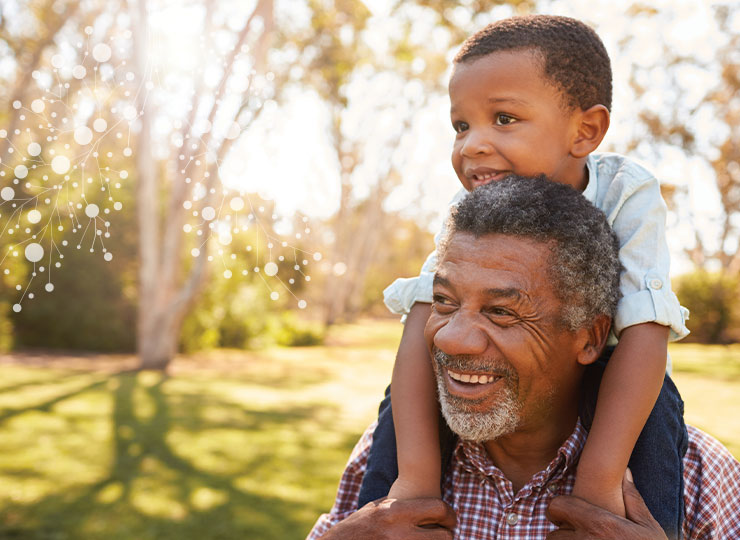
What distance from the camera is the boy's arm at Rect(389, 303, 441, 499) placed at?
1.92 metres

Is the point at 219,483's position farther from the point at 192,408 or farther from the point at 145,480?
the point at 192,408

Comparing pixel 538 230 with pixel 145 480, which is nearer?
pixel 538 230

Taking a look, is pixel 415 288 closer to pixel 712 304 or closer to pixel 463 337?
pixel 463 337

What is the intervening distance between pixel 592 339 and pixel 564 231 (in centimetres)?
34

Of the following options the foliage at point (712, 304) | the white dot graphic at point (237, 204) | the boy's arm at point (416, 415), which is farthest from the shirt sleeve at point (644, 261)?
the foliage at point (712, 304)

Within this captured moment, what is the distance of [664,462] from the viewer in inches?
70.2

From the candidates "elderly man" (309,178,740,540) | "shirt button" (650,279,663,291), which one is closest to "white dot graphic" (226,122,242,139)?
"elderly man" (309,178,740,540)

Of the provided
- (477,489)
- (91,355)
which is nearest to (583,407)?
(477,489)

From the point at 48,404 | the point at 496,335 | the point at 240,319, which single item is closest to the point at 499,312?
the point at 496,335

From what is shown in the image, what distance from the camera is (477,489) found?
6.67 ft

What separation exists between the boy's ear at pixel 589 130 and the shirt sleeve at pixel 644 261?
175mm

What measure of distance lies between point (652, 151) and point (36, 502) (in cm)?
2032

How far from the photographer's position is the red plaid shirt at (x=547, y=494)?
6.29 feet

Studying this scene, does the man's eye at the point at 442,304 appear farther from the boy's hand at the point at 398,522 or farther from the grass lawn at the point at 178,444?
the grass lawn at the point at 178,444
